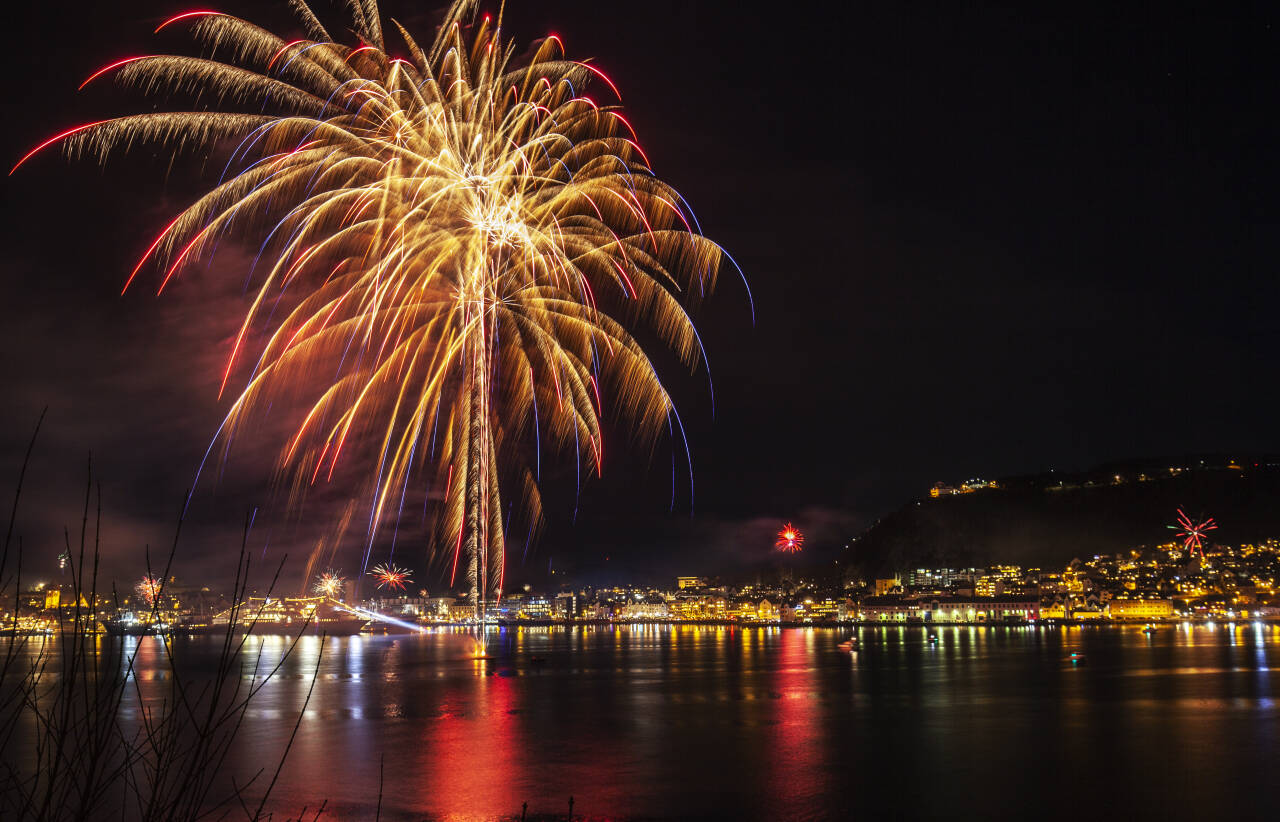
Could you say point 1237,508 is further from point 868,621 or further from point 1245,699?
point 1245,699

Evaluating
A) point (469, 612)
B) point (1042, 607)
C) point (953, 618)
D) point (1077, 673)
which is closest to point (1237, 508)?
point (1042, 607)

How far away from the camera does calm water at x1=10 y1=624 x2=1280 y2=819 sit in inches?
639

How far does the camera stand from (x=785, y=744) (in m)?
22.5

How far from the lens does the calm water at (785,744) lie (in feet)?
53.2

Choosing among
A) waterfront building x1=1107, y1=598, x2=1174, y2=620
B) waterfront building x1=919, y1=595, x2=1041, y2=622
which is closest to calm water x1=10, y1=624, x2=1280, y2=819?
waterfront building x1=1107, y1=598, x2=1174, y2=620

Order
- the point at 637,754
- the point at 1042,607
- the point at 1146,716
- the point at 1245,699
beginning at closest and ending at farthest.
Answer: the point at 637,754
the point at 1146,716
the point at 1245,699
the point at 1042,607

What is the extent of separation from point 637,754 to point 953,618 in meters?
143

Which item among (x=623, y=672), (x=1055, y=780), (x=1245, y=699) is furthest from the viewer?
(x=623, y=672)

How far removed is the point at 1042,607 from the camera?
153375 millimetres

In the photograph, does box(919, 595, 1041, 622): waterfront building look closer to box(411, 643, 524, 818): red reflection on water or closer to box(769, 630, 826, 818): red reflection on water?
box(769, 630, 826, 818): red reflection on water

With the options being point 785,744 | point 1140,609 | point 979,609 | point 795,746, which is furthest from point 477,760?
point 979,609

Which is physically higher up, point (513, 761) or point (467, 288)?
point (467, 288)

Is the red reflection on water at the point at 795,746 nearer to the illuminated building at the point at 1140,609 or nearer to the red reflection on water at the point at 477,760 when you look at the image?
the red reflection on water at the point at 477,760

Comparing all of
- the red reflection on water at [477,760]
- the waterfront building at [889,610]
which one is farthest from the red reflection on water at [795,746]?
the waterfront building at [889,610]
